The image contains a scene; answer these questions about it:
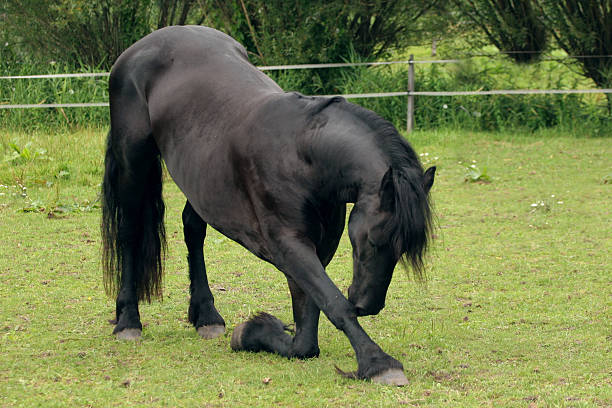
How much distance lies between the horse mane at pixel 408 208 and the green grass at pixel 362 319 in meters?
0.67

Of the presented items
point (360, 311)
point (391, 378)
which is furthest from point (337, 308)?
point (391, 378)

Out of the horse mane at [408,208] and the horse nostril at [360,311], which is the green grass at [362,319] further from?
the horse mane at [408,208]

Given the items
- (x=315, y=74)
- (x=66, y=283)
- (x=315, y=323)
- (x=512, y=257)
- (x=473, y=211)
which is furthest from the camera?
(x=315, y=74)

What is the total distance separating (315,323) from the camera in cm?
428

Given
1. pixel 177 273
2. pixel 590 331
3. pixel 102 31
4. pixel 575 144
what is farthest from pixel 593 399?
pixel 102 31

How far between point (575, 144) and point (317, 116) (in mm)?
8979

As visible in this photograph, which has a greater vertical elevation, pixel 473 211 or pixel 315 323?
pixel 315 323

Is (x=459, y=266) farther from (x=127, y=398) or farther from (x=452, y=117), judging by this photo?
(x=452, y=117)

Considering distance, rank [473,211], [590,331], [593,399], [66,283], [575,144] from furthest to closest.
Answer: [575,144]
[473,211]
[66,283]
[590,331]
[593,399]

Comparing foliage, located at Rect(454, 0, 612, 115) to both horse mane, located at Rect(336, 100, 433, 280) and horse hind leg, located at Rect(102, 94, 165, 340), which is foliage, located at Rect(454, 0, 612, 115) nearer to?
horse hind leg, located at Rect(102, 94, 165, 340)

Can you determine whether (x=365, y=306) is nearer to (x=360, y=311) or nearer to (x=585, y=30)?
(x=360, y=311)

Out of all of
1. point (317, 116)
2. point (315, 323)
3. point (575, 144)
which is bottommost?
point (575, 144)

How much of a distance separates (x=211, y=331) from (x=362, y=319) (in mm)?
973

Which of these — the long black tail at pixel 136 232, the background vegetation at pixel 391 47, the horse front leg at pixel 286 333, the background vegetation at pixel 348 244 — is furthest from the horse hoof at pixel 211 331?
the background vegetation at pixel 391 47
